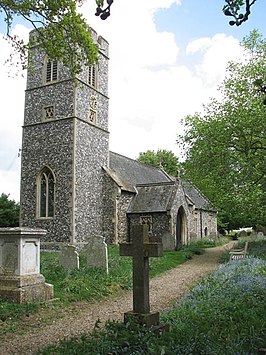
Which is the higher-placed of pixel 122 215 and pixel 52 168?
pixel 52 168

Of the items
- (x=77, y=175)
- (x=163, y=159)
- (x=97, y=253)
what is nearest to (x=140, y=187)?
(x=77, y=175)

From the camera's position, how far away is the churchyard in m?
4.09

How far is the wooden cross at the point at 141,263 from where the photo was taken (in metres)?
5.15

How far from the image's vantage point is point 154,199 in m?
22.6

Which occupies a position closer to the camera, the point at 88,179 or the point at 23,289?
the point at 23,289

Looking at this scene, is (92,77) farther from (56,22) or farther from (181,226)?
(56,22)

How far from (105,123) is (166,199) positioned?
20.8ft

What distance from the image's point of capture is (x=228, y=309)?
5961 mm

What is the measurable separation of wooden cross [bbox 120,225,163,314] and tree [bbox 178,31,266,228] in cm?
880

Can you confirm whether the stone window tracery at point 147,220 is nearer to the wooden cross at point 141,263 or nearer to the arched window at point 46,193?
the arched window at point 46,193

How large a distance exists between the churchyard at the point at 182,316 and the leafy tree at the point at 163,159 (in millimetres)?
36532

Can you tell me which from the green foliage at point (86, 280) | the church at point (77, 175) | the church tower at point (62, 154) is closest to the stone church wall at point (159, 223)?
the church at point (77, 175)

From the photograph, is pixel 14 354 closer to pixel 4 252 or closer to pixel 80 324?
pixel 80 324

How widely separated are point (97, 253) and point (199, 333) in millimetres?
6851
